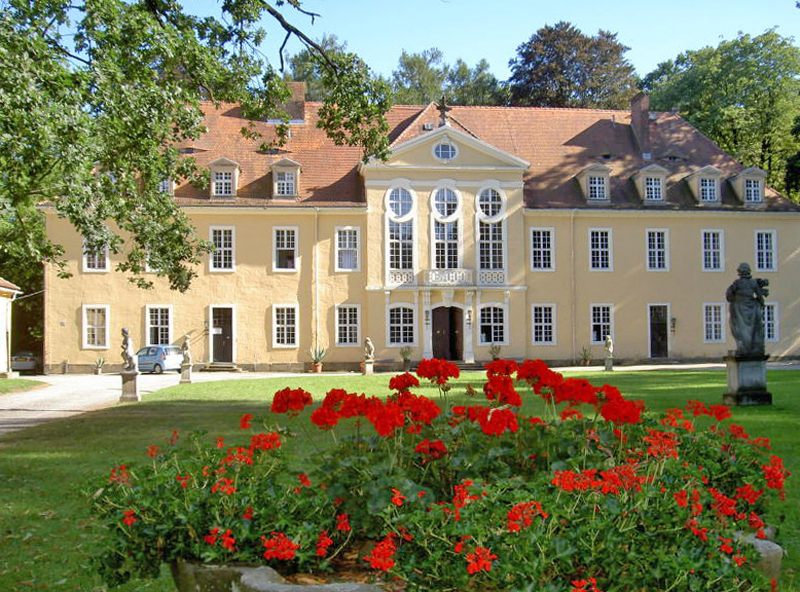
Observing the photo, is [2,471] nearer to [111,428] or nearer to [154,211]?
[111,428]

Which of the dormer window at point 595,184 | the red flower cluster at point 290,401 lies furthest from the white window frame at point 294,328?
the red flower cluster at point 290,401

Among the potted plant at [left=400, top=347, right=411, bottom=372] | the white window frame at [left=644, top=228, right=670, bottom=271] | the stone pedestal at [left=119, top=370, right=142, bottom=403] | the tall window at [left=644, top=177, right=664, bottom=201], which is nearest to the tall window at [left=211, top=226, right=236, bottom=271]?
the potted plant at [left=400, top=347, right=411, bottom=372]

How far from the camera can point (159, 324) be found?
33969 mm

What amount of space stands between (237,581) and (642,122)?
126 ft

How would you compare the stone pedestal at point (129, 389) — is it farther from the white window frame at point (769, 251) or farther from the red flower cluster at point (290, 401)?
the white window frame at point (769, 251)

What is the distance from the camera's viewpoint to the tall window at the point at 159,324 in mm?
33938

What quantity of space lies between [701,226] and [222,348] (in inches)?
875

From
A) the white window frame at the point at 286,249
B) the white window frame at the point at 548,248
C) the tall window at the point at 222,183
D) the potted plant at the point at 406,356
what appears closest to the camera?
the potted plant at the point at 406,356

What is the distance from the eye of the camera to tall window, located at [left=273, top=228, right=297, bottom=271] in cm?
3431

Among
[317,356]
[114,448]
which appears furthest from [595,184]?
[114,448]

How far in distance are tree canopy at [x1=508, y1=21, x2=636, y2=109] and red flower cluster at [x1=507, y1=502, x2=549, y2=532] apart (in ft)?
157

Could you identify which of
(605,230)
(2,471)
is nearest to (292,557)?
(2,471)

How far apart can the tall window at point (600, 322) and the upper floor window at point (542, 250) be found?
2.82 meters

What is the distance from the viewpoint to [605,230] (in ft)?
119
